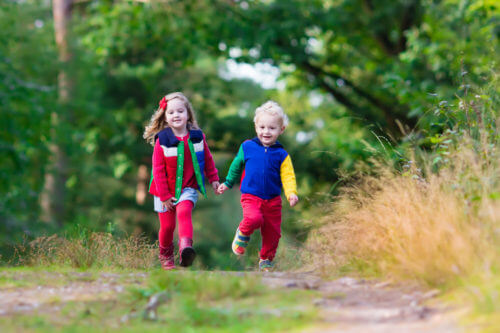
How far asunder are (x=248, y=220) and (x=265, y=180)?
1.39ft

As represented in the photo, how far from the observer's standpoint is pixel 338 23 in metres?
14.7

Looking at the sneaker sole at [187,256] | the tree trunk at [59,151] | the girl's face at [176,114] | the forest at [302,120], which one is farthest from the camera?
the tree trunk at [59,151]

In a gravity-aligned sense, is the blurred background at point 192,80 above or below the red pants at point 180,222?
above

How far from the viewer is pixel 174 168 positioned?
6031 millimetres

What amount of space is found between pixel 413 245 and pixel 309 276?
1047 mm

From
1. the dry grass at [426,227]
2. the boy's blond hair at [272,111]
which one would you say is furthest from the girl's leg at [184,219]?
the dry grass at [426,227]

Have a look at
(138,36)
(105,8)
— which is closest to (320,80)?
(138,36)

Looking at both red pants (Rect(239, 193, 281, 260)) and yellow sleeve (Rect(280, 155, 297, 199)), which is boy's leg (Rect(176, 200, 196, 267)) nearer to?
red pants (Rect(239, 193, 281, 260))

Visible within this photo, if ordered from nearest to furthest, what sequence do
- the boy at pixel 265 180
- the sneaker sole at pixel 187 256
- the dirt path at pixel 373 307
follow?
the dirt path at pixel 373 307
the sneaker sole at pixel 187 256
the boy at pixel 265 180

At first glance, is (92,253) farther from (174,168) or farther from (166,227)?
(174,168)

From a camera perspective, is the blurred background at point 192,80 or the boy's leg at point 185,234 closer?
the boy's leg at point 185,234

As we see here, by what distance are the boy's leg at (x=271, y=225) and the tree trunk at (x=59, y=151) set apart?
1379cm

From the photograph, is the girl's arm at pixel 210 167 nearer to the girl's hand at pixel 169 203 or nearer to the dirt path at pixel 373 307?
the girl's hand at pixel 169 203

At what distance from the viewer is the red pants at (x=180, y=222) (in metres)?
5.86
